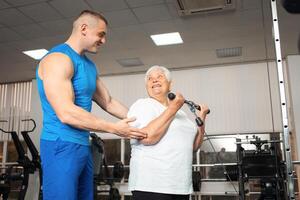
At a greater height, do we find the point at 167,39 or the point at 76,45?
the point at 167,39

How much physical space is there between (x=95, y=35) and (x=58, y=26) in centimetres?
377

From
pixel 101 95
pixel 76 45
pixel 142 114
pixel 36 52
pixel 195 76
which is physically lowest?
pixel 142 114

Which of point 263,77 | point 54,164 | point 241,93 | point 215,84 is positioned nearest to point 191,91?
point 215,84

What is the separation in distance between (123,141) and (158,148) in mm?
5628

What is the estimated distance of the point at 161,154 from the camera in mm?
1472

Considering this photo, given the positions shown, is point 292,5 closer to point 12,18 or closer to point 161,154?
point 161,154

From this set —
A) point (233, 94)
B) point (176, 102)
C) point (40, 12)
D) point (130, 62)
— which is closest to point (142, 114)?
point (176, 102)

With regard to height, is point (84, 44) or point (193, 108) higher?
point (84, 44)

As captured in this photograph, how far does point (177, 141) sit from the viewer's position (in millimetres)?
1499

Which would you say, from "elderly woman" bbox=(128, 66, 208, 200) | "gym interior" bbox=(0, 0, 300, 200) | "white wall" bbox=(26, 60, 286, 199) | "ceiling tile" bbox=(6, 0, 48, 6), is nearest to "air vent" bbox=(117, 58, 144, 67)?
"gym interior" bbox=(0, 0, 300, 200)

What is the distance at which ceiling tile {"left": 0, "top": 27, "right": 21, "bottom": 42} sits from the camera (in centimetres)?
504

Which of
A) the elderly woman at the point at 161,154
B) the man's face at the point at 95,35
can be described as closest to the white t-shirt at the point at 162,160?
the elderly woman at the point at 161,154

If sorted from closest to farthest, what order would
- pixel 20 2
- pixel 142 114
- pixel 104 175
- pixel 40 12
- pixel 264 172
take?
1. pixel 142 114
2. pixel 264 172
3. pixel 20 2
4. pixel 40 12
5. pixel 104 175

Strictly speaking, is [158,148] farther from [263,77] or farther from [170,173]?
[263,77]
